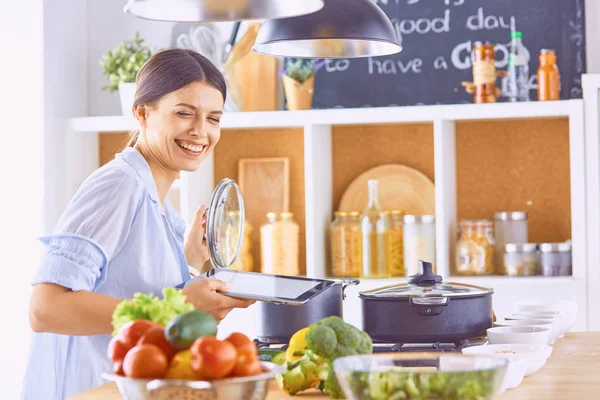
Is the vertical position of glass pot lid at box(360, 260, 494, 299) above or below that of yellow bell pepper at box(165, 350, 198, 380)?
above

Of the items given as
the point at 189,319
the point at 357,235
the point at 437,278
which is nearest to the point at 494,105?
the point at 357,235

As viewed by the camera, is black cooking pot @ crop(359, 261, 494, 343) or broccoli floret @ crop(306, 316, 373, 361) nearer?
broccoli floret @ crop(306, 316, 373, 361)

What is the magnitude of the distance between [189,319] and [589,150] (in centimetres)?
250

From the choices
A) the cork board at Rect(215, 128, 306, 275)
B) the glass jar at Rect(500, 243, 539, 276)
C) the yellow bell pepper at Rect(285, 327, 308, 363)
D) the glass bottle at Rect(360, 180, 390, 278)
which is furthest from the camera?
the cork board at Rect(215, 128, 306, 275)

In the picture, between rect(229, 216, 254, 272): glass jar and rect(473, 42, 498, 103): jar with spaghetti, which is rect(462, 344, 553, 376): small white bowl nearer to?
rect(473, 42, 498, 103): jar with spaghetti

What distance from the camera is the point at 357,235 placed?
12.3 ft

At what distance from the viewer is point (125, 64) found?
3.88 metres

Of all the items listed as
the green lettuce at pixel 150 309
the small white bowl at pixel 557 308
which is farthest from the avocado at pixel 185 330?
the small white bowl at pixel 557 308

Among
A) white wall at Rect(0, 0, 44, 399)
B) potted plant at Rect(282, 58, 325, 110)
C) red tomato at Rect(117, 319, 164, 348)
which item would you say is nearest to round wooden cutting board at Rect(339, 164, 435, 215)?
potted plant at Rect(282, 58, 325, 110)

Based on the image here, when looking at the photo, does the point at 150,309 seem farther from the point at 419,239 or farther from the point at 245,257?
the point at 245,257

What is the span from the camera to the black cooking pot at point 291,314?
6.81ft

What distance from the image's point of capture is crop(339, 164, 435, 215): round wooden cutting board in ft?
12.7

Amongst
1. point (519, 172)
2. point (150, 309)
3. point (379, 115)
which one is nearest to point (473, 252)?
point (519, 172)

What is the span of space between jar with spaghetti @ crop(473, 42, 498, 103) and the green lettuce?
2.39 metres
